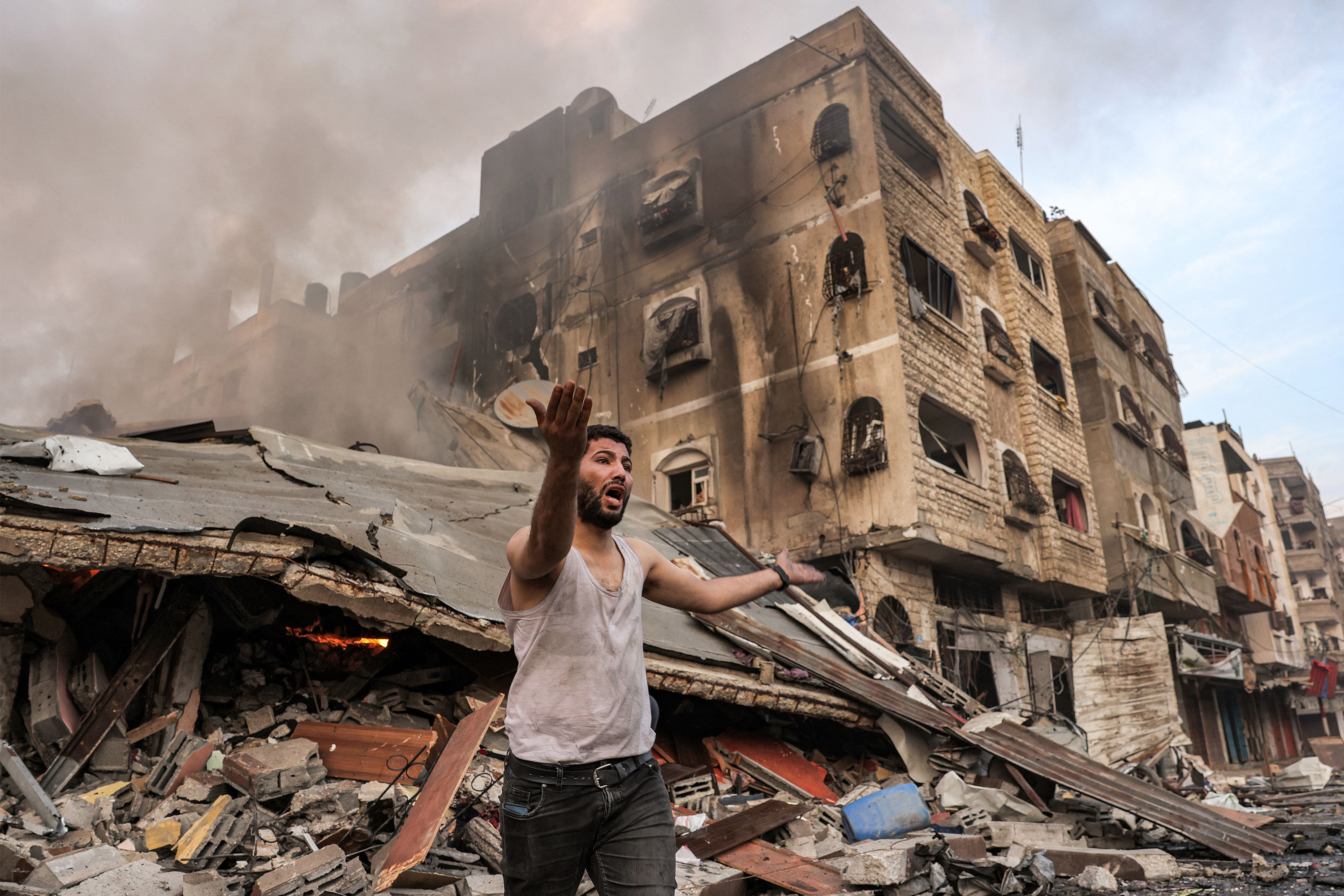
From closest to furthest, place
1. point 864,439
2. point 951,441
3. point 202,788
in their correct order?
point 202,788 → point 864,439 → point 951,441

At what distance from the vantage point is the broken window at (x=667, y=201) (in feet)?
53.9

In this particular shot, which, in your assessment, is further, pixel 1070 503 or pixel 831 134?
pixel 1070 503

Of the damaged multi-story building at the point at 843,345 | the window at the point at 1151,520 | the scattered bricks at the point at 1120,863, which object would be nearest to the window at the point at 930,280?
the damaged multi-story building at the point at 843,345

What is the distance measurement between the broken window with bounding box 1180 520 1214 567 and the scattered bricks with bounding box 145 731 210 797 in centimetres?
2332

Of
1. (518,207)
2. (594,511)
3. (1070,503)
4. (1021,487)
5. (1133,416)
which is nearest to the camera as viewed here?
(594,511)

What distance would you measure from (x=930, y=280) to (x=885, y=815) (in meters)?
11.3

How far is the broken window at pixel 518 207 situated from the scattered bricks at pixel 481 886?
1866cm

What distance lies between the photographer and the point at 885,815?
582 centimetres

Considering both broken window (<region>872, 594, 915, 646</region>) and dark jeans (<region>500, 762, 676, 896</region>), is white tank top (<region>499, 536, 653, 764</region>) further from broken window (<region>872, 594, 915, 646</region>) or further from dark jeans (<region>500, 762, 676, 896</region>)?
broken window (<region>872, 594, 915, 646</region>)

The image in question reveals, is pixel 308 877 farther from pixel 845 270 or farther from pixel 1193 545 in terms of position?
pixel 1193 545

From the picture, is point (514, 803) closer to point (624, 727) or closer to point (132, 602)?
point (624, 727)

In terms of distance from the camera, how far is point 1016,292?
18.0 metres

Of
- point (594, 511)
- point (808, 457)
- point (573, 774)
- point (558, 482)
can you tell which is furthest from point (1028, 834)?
point (808, 457)

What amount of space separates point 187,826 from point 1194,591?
22865 mm
